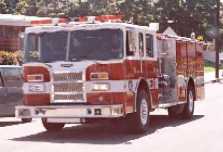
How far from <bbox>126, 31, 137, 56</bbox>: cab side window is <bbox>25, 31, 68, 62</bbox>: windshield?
1.29 meters

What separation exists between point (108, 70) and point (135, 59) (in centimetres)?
97

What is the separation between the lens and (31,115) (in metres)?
14.1

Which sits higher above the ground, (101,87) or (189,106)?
(101,87)

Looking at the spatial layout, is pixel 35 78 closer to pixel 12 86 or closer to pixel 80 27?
pixel 80 27

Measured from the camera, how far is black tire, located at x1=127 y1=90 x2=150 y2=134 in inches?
573

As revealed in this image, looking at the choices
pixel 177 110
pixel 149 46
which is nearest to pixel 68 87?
pixel 149 46

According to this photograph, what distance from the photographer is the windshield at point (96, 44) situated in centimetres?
1398

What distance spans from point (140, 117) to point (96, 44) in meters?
1.86

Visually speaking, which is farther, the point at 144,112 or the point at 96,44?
the point at 144,112

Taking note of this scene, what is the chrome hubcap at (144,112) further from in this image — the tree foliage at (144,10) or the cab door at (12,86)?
the tree foliage at (144,10)

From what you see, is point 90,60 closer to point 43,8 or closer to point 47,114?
point 47,114

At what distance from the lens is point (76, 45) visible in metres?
14.2

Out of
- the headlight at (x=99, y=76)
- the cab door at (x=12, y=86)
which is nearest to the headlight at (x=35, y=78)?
the headlight at (x=99, y=76)

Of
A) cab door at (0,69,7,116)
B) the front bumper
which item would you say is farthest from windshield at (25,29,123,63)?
cab door at (0,69,7,116)
